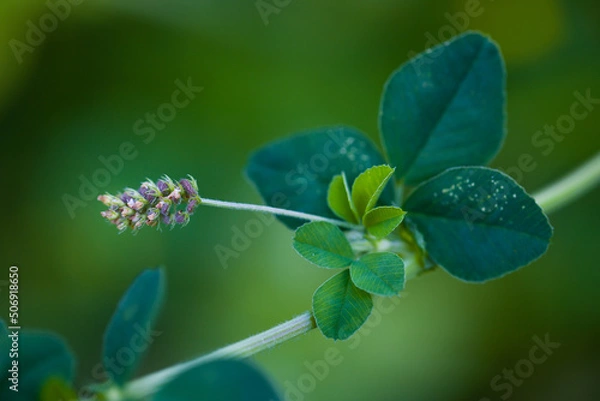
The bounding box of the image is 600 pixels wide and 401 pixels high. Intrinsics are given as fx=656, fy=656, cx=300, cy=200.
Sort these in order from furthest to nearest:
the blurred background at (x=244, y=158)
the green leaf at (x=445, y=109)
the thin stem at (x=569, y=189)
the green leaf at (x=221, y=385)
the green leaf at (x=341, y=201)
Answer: the blurred background at (x=244, y=158)
the thin stem at (x=569, y=189)
the green leaf at (x=445, y=109)
the green leaf at (x=341, y=201)
the green leaf at (x=221, y=385)

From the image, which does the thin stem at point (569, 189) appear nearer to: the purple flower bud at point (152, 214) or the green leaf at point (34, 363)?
the purple flower bud at point (152, 214)

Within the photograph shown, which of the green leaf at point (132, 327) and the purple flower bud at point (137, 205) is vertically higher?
the purple flower bud at point (137, 205)

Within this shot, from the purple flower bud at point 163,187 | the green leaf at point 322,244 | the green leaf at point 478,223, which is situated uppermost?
the purple flower bud at point 163,187

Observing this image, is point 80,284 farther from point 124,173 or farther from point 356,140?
point 356,140

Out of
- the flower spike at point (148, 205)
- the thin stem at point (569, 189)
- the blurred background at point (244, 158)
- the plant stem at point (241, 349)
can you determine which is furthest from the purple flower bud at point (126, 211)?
the blurred background at point (244, 158)

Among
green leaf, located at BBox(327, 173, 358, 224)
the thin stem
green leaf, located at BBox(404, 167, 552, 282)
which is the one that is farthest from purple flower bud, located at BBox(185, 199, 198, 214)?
the thin stem

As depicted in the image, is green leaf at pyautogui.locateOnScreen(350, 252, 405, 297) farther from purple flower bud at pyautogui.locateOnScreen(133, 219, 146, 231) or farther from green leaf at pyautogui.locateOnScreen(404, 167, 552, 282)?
Answer: purple flower bud at pyautogui.locateOnScreen(133, 219, 146, 231)

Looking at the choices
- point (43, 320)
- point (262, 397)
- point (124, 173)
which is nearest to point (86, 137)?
point (124, 173)

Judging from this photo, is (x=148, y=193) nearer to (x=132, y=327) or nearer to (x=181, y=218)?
(x=181, y=218)
